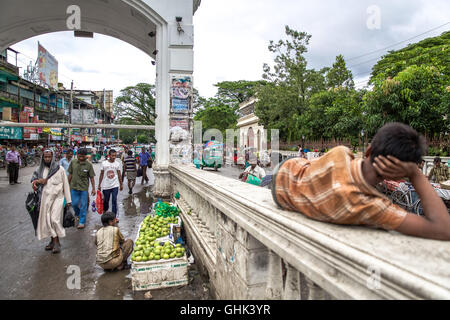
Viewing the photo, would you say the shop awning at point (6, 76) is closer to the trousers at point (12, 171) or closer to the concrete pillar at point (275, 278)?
the trousers at point (12, 171)

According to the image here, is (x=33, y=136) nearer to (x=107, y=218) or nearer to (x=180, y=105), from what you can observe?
(x=180, y=105)

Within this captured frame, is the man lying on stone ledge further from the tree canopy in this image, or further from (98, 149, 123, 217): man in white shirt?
the tree canopy

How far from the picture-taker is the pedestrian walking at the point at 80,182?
5602 millimetres

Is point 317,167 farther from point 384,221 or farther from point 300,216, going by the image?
point 384,221

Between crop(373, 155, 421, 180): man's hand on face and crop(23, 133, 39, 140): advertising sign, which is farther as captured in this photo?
crop(23, 133, 39, 140): advertising sign

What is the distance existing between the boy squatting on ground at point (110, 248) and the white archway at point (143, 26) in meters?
4.50

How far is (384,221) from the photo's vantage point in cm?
133

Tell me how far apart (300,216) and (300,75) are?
68.1ft

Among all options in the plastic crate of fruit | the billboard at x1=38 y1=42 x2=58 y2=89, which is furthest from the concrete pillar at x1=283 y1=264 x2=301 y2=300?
the billboard at x1=38 y1=42 x2=58 y2=89

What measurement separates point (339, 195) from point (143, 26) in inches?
420

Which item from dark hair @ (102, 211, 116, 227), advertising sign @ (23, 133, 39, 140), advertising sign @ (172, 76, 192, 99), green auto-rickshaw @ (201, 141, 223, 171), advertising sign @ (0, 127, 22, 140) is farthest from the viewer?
advertising sign @ (23, 133, 39, 140)

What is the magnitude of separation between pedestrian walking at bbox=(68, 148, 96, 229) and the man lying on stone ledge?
527 cm

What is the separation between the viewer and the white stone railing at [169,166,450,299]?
93cm
